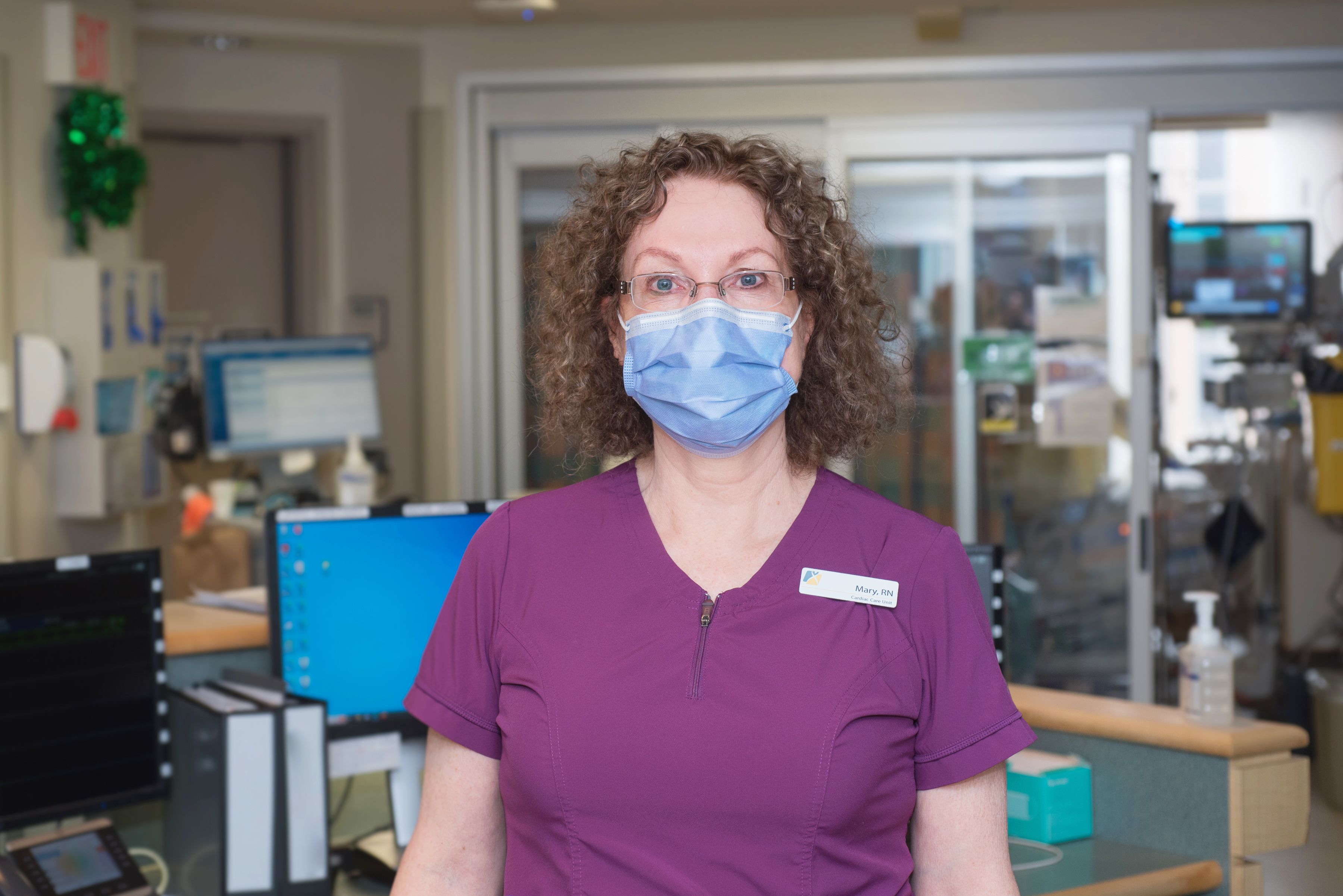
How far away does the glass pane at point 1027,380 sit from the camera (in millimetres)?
3838

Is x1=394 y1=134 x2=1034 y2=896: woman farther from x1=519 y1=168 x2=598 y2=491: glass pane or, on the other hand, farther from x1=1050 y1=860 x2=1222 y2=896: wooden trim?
x1=519 y1=168 x2=598 y2=491: glass pane

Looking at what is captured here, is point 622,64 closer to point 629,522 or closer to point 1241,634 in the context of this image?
→ point 1241,634

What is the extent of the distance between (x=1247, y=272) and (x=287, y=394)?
3.41 metres

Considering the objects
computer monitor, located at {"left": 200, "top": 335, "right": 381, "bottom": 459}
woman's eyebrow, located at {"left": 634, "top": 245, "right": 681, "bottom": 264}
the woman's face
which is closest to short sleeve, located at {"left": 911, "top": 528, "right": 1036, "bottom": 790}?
the woman's face

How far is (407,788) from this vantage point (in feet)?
6.23

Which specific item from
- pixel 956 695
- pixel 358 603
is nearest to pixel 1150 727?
pixel 956 695

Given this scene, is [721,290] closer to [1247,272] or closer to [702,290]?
[702,290]

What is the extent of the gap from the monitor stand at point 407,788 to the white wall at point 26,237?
7.76 feet

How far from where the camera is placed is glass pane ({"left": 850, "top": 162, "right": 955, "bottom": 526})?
391cm

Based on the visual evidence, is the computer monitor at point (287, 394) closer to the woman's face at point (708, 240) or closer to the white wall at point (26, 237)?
the white wall at point (26, 237)

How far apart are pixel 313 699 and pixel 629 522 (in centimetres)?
62

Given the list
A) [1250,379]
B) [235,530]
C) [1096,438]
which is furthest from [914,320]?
[235,530]

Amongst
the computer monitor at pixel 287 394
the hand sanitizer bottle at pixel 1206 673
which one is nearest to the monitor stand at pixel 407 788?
the hand sanitizer bottle at pixel 1206 673

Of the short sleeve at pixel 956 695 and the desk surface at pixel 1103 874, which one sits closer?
the short sleeve at pixel 956 695
